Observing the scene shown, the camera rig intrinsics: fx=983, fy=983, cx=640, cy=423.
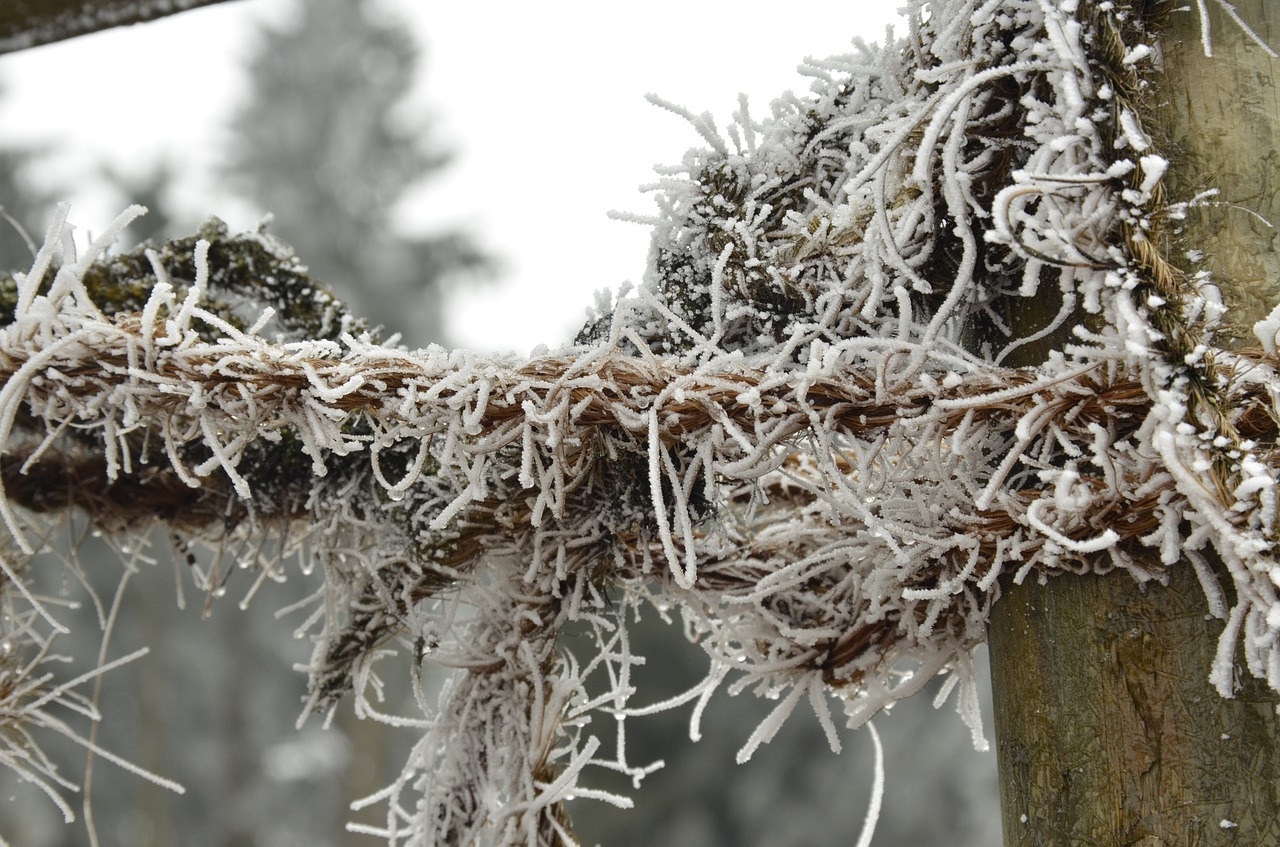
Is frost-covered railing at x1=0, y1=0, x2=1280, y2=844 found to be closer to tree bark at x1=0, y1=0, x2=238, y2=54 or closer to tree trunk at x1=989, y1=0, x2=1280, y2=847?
tree trunk at x1=989, y1=0, x2=1280, y2=847

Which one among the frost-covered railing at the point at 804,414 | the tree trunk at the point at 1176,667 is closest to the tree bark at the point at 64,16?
the frost-covered railing at the point at 804,414

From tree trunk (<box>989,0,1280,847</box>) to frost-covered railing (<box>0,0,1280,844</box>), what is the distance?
30 millimetres

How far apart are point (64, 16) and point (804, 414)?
20.8 inches

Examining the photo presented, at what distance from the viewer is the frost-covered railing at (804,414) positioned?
56 cm

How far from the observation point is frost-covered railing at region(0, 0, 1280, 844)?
0.56 metres

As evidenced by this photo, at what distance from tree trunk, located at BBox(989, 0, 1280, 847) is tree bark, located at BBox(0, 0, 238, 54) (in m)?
0.65

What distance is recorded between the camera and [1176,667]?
0.60m

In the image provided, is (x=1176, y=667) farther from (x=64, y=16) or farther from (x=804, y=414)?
(x=64, y=16)

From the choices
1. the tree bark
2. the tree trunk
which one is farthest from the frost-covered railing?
the tree bark

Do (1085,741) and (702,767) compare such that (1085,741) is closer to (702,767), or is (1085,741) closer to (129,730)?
(702,767)

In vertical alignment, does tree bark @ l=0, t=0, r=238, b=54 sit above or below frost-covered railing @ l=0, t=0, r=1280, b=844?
above

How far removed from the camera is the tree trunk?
0.58 meters

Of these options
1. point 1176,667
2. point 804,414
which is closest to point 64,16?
point 804,414

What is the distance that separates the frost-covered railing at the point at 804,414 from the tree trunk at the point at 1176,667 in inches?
1.2
